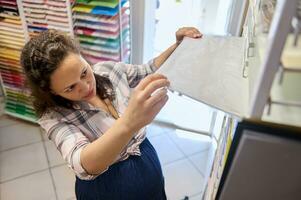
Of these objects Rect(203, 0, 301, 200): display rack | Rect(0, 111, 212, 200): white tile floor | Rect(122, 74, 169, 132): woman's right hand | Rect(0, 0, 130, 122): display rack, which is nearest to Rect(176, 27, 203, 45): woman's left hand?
Rect(122, 74, 169, 132): woman's right hand

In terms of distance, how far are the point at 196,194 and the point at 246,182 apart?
130 centimetres

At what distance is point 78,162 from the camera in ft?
2.28

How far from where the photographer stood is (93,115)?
0.90 metres

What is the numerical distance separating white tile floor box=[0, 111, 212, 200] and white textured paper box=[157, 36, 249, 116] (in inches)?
46.8

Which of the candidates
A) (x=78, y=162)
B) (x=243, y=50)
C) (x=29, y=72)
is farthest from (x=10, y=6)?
(x=243, y=50)

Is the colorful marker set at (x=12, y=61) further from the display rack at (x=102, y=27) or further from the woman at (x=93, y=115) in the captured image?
the woman at (x=93, y=115)

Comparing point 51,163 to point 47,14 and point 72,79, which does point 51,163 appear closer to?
point 47,14

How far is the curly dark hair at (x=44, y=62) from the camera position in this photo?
807 millimetres

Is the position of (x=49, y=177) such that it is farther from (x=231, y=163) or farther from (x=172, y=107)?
(x=231, y=163)

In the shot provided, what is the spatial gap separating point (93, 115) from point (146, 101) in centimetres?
38

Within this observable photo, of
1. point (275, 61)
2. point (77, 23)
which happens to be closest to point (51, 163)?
point (77, 23)

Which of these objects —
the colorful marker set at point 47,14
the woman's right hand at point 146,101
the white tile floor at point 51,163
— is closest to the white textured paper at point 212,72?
the woman's right hand at point 146,101

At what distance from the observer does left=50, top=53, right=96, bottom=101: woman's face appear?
2.65ft

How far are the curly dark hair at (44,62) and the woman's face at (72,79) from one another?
16 millimetres
